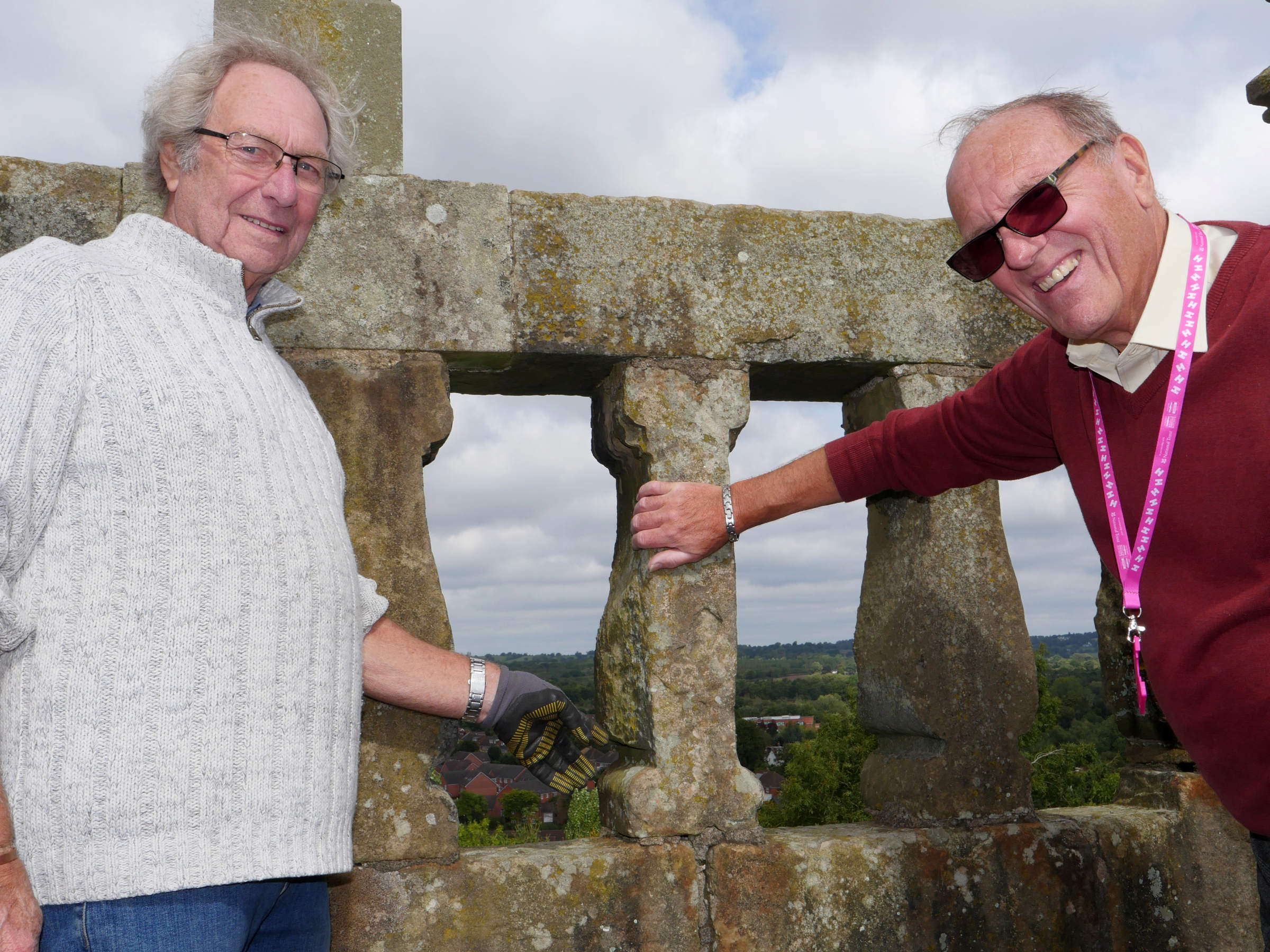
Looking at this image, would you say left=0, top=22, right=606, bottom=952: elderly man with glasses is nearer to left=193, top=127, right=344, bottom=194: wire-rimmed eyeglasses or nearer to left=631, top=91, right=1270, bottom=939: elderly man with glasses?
left=193, top=127, right=344, bottom=194: wire-rimmed eyeglasses

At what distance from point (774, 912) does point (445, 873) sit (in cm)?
88

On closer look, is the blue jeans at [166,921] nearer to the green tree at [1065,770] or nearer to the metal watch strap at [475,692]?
the metal watch strap at [475,692]

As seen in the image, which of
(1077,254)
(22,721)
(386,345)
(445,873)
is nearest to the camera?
(22,721)

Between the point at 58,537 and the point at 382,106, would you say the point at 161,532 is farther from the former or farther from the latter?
the point at 382,106

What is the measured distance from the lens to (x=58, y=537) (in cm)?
152

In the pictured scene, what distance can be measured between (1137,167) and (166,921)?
2.17 metres

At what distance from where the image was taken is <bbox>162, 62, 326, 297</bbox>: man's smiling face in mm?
1977

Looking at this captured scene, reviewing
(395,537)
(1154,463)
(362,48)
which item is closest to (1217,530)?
(1154,463)

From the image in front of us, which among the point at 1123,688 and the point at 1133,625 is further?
the point at 1123,688

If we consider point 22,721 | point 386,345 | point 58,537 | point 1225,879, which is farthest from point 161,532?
point 1225,879

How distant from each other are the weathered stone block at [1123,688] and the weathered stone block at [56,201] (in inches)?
122

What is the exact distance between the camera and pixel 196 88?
2.02 m

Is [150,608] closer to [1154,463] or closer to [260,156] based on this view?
[260,156]

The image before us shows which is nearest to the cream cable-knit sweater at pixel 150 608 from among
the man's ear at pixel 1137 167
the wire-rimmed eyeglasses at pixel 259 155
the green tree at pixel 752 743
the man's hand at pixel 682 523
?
the wire-rimmed eyeglasses at pixel 259 155
